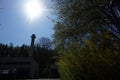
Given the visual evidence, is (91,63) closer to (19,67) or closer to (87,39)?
(87,39)

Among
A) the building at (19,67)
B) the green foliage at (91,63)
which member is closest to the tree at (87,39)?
the green foliage at (91,63)

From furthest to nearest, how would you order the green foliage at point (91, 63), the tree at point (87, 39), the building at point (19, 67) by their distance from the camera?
1. the building at point (19, 67)
2. the tree at point (87, 39)
3. the green foliage at point (91, 63)

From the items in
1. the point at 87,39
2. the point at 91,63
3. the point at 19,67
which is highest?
the point at 19,67

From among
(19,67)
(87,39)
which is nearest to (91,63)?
(87,39)

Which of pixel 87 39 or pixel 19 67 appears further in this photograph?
pixel 19 67

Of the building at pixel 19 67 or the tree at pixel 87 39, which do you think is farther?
the building at pixel 19 67

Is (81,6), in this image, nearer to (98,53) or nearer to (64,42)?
(64,42)

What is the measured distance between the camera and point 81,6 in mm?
22172

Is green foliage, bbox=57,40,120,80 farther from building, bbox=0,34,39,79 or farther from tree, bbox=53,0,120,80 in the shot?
building, bbox=0,34,39,79

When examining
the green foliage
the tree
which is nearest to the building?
the tree

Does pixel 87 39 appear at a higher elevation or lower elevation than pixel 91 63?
higher

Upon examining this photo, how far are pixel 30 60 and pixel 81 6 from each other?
53024 mm

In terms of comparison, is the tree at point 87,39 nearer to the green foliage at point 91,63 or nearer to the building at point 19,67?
the green foliage at point 91,63

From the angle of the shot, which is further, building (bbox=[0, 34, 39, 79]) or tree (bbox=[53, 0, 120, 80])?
building (bbox=[0, 34, 39, 79])
